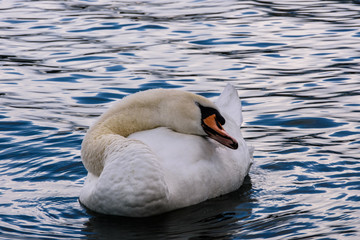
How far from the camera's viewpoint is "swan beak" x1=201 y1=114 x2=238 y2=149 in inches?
271

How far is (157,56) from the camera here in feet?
41.0

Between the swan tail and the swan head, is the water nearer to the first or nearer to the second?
the swan tail

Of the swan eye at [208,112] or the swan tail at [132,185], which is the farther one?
the swan eye at [208,112]

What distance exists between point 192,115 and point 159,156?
58cm

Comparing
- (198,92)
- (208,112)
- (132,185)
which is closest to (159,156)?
(132,185)

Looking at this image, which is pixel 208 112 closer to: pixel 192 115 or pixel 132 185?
pixel 192 115

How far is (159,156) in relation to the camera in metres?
6.70

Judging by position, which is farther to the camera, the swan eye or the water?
the swan eye

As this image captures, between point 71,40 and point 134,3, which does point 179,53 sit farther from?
point 134,3

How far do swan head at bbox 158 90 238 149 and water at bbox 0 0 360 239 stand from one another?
63cm

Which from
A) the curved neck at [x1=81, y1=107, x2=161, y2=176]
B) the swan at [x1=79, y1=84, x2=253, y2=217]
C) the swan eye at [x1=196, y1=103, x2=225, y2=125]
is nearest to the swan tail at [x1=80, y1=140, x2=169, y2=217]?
the swan at [x1=79, y1=84, x2=253, y2=217]

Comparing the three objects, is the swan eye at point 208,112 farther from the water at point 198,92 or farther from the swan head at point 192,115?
the water at point 198,92

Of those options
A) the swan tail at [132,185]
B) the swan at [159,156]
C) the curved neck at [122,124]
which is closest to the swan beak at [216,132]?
the swan at [159,156]

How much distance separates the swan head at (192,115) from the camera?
7.07m
